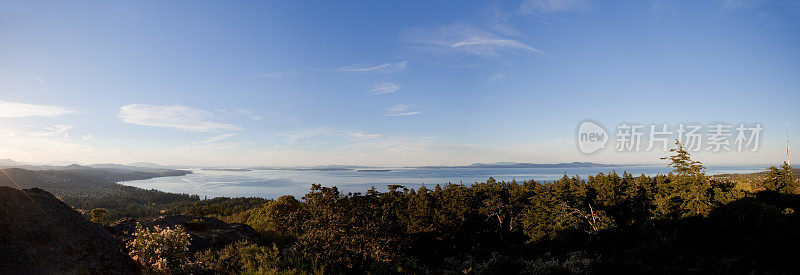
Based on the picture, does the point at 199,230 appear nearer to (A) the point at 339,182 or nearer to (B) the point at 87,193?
(A) the point at 339,182

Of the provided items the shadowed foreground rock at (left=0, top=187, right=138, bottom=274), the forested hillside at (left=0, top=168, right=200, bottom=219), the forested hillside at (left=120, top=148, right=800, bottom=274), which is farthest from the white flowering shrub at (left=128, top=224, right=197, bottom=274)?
the forested hillside at (left=0, top=168, right=200, bottom=219)

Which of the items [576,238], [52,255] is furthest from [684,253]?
[52,255]

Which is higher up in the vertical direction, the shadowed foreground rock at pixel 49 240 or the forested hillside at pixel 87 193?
the shadowed foreground rock at pixel 49 240

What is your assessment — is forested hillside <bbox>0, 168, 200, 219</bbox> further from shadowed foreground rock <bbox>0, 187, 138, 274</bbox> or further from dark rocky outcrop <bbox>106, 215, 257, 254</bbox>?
shadowed foreground rock <bbox>0, 187, 138, 274</bbox>

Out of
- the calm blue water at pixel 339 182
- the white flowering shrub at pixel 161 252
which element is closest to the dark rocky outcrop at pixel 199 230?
the white flowering shrub at pixel 161 252

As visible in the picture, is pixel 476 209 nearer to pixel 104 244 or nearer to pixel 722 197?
pixel 722 197

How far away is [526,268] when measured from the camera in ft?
46.5

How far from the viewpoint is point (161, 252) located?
8.20 m

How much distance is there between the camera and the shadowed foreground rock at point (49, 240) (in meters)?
6.12

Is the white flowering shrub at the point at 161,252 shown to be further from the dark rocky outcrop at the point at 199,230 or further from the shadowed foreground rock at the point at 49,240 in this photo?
the dark rocky outcrop at the point at 199,230

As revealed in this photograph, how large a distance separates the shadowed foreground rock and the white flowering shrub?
0.29 m

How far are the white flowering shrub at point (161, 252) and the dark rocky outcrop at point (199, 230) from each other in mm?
A: 3075

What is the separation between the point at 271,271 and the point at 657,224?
793 inches

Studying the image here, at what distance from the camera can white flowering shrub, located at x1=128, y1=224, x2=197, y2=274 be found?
796 centimetres
